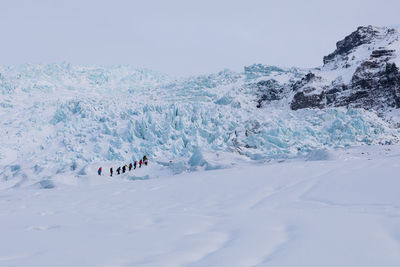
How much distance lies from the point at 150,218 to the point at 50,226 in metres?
1.19

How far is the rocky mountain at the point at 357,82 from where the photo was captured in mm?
28750

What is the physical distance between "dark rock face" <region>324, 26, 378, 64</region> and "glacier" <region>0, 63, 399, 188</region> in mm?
11922

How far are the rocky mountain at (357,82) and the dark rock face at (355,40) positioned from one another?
11 centimetres

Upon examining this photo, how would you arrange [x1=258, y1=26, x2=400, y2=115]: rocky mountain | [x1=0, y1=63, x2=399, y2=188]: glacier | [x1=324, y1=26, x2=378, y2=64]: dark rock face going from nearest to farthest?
[x1=0, y1=63, x2=399, y2=188]: glacier, [x1=258, y1=26, x2=400, y2=115]: rocky mountain, [x1=324, y1=26, x2=378, y2=64]: dark rock face

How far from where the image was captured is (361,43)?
3750 cm

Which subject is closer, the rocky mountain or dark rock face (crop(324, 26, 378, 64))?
the rocky mountain

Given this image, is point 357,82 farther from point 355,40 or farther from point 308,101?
point 355,40

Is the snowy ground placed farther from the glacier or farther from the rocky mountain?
the rocky mountain

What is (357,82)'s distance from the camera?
3022cm

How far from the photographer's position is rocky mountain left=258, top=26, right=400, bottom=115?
94.3 ft

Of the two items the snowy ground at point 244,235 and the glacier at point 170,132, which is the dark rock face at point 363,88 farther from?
the snowy ground at point 244,235

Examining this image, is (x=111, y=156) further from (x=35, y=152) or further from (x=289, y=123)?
(x=289, y=123)

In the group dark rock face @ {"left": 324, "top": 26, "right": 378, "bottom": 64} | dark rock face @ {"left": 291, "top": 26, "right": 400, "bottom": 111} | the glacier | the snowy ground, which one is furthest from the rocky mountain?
the snowy ground

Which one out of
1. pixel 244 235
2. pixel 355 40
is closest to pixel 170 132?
pixel 244 235
